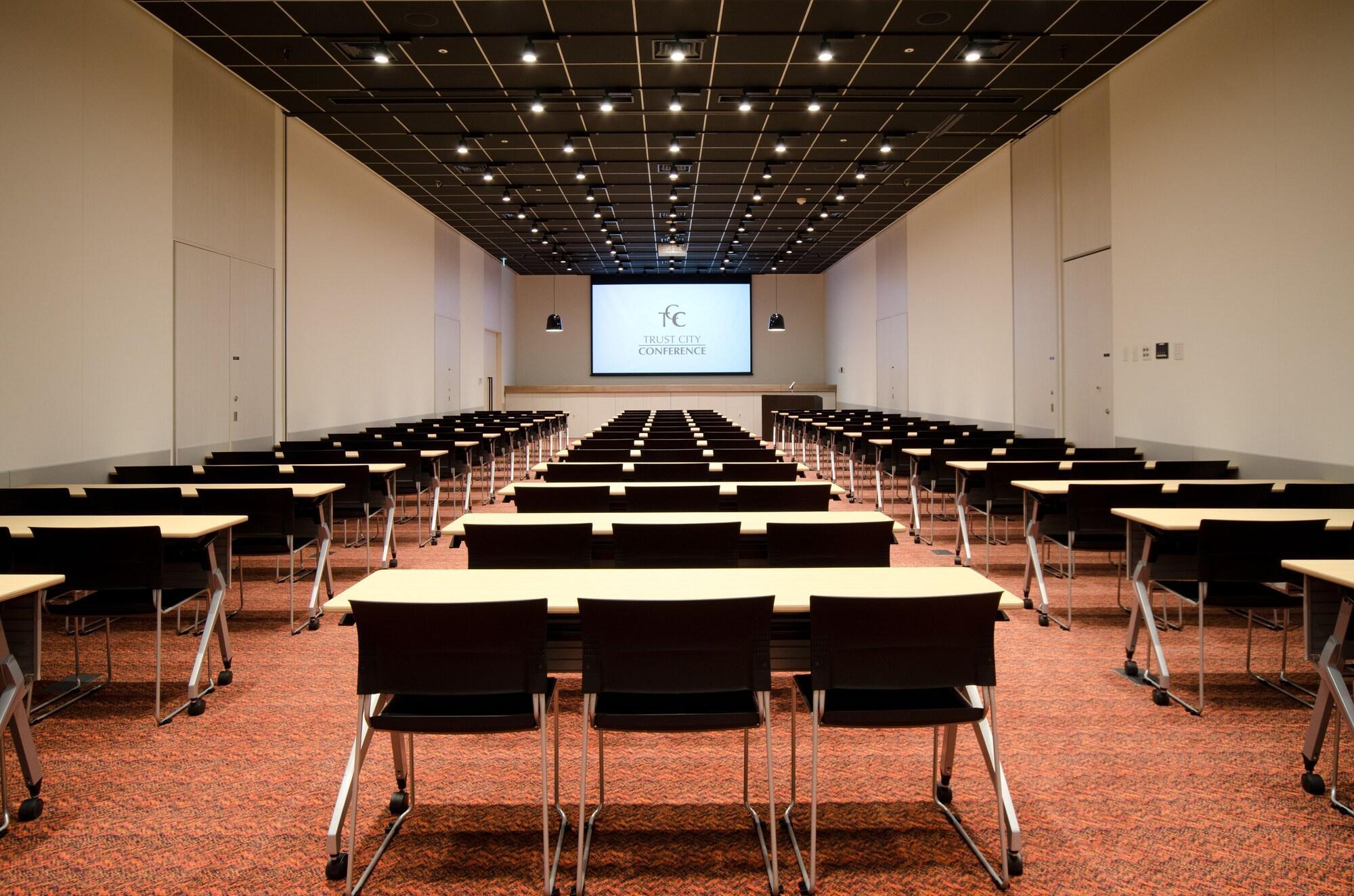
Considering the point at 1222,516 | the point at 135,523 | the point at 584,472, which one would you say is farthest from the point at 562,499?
the point at 1222,516

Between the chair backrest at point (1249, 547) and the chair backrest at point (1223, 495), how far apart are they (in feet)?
3.88

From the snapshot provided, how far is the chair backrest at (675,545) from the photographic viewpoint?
12.6 ft

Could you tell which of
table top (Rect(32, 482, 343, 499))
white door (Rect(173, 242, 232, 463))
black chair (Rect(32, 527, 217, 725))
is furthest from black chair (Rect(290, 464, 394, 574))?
white door (Rect(173, 242, 232, 463))

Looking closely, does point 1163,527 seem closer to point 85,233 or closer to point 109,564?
point 109,564

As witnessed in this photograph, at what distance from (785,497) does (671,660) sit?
2.64 meters

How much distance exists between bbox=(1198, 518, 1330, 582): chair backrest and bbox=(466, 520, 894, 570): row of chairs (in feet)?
4.80

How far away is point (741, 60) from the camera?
30.2ft

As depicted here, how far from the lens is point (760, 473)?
6.44 metres

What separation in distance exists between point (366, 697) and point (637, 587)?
2.84ft

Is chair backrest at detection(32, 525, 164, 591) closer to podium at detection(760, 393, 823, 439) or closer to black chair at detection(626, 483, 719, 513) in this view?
black chair at detection(626, 483, 719, 513)

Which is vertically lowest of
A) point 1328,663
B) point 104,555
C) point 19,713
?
point 19,713

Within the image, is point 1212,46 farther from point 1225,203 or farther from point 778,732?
point 778,732

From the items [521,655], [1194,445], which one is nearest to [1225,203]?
[1194,445]

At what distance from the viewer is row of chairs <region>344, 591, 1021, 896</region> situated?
2.48m
